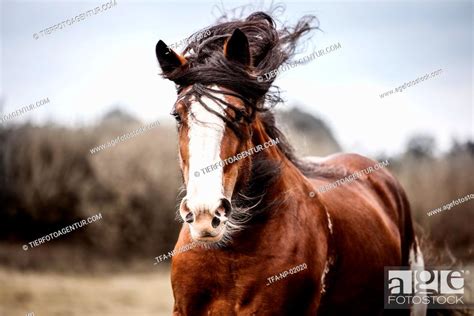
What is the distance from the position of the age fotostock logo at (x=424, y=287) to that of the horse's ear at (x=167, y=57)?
107 inches

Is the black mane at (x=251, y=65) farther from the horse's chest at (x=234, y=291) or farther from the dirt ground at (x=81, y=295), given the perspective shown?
the dirt ground at (x=81, y=295)

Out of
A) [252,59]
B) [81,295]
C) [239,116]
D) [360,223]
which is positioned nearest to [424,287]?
[360,223]

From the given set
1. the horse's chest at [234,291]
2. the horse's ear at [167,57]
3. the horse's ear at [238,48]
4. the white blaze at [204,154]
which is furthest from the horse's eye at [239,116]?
the horse's chest at [234,291]

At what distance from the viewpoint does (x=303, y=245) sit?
4020 mm

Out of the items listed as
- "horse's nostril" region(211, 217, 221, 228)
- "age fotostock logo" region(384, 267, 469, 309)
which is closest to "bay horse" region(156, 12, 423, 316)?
"horse's nostril" region(211, 217, 221, 228)

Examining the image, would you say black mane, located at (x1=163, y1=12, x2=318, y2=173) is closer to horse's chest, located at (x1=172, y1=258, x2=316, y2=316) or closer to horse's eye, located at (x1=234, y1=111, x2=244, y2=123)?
horse's eye, located at (x1=234, y1=111, x2=244, y2=123)

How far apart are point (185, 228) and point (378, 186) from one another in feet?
9.68

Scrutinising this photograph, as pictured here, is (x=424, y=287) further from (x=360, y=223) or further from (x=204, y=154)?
(x=204, y=154)

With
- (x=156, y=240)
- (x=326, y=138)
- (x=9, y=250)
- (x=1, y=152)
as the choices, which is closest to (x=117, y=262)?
(x=156, y=240)

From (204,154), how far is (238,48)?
870mm

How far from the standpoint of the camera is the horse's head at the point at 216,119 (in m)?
3.27

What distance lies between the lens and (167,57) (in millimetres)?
4020

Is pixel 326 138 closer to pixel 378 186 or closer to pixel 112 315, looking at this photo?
pixel 112 315

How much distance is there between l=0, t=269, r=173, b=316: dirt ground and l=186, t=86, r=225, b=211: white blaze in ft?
35.1
